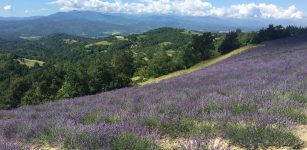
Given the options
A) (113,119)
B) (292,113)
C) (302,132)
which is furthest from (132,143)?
(292,113)

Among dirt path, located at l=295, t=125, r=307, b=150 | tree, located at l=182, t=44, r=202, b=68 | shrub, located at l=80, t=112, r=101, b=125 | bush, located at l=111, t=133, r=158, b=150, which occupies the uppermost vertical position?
bush, located at l=111, t=133, r=158, b=150

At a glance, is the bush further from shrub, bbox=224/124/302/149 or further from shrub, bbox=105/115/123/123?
shrub, bbox=105/115/123/123

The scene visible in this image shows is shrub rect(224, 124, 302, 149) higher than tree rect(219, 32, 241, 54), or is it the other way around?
shrub rect(224, 124, 302, 149)

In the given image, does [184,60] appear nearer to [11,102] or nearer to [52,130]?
[11,102]

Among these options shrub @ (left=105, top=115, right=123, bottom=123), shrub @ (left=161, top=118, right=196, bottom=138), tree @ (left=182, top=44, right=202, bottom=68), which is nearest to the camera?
shrub @ (left=161, top=118, right=196, bottom=138)

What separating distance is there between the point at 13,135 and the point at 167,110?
3097mm

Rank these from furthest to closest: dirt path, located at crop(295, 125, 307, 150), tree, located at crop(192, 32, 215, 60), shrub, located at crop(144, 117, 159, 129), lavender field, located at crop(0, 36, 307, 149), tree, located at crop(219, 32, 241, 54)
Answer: tree, located at crop(219, 32, 241, 54) → tree, located at crop(192, 32, 215, 60) → shrub, located at crop(144, 117, 159, 129) → dirt path, located at crop(295, 125, 307, 150) → lavender field, located at crop(0, 36, 307, 149)

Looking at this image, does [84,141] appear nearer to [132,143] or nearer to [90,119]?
[132,143]

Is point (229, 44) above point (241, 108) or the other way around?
the other way around

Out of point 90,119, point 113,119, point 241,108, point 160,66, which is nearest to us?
point 113,119

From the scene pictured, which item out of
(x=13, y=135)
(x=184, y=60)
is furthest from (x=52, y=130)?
(x=184, y=60)

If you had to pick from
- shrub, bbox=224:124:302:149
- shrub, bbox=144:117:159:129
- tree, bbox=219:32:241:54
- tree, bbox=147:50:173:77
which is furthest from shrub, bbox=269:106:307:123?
tree, bbox=219:32:241:54

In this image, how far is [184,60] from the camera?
68.0 m

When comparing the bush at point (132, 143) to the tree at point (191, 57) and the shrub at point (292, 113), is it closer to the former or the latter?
the shrub at point (292, 113)
